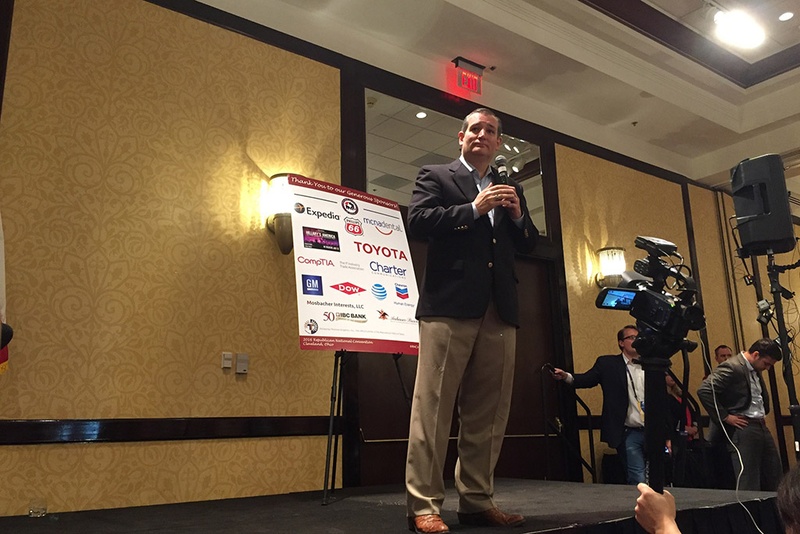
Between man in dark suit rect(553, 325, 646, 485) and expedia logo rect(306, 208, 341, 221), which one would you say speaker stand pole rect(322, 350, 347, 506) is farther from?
man in dark suit rect(553, 325, 646, 485)

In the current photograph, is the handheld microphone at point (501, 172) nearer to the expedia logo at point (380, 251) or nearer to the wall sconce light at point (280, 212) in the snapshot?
the expedia logo at point (380, 251)

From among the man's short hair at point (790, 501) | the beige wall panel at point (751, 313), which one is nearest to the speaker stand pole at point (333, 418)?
the man's short hair at point (790, 501)

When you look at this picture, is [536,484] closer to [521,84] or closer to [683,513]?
[683,513]

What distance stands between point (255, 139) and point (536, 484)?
244 centimetres

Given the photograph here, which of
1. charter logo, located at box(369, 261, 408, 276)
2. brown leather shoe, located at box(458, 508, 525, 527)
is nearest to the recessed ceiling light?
charter logo, located at box(369, 261, 408, 276)

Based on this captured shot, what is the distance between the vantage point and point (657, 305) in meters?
1.30

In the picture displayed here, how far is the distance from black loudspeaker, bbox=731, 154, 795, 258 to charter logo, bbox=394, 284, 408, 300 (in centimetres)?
153

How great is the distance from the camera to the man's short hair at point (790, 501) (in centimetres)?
84

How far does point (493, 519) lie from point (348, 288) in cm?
144

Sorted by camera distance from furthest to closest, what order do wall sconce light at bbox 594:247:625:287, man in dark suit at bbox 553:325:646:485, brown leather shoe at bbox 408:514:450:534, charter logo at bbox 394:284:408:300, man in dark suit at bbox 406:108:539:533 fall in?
1. wall sconce light at bbox 594:247:625:287
2. man in dark suit at bbox 553:325:646:485
3. charter logo at bbox 394:284:408:300
4. man in dark suit at bbox 406:108:539:533
5. brown leather shoe at bbox 408:514:450:534

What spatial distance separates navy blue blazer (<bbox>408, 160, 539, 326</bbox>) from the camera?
191cm

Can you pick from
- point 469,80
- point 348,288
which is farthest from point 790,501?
point 469,80

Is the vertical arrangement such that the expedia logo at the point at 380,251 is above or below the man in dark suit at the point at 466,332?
above

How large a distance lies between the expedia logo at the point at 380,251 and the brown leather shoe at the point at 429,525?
64.7 inches
